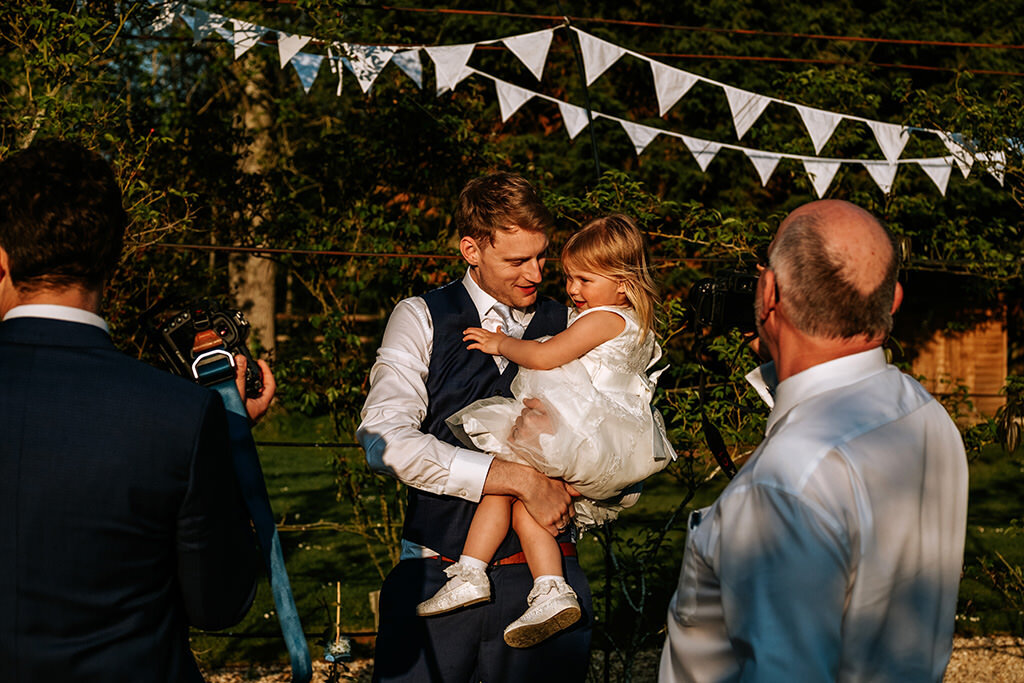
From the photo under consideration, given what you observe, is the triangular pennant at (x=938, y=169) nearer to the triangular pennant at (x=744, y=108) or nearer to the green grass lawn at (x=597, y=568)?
the triangular pennant at (x=744, y=108)

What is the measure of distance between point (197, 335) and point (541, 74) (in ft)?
13.0

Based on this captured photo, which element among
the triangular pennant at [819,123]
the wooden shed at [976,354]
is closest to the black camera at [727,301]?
the triangular pennant at [819,123]

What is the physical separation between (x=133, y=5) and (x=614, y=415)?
3179 millimetres

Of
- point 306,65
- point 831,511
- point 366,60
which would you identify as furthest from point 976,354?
point 831,511

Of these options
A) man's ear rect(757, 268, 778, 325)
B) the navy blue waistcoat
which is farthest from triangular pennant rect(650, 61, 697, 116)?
man's ear rect(757, 268, 778, 325)

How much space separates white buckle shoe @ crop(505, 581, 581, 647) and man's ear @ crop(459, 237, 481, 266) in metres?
0.94

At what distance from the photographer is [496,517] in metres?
2.56

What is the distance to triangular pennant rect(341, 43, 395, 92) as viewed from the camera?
5.02m

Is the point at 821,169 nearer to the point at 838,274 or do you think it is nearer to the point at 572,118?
the point at 572,118

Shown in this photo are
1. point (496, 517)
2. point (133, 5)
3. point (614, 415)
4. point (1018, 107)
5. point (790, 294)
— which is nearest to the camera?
point (790, 294)

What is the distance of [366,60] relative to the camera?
5090 mm

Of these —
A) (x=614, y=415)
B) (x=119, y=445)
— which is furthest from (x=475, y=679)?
(x=119, y=445)

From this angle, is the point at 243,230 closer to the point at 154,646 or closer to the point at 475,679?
the point at 475,679

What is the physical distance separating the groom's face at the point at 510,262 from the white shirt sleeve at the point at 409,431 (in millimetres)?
241
